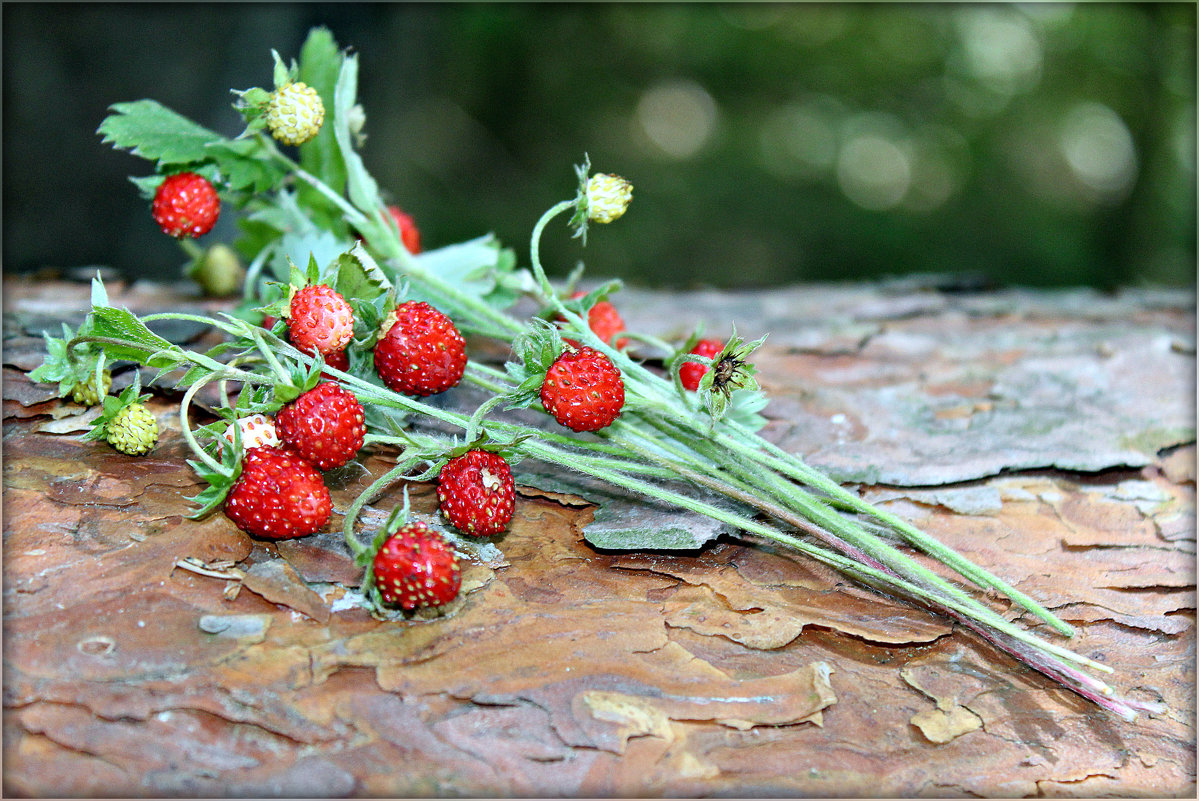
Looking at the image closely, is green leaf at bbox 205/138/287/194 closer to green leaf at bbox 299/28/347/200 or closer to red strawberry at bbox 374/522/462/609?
green leaf at bbox 299/28/347/200

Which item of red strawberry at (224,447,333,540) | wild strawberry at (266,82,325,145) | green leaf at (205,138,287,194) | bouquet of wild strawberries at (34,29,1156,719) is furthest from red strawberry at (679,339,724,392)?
green leaf at (205,138,287,194)

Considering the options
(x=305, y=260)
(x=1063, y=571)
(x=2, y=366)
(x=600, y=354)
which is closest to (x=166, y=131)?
(x=305, y=260)

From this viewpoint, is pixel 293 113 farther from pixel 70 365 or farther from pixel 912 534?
pixel 912 534

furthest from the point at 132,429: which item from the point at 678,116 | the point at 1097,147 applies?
the point at 1097,147

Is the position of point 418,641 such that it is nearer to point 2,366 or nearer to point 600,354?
point 600,354

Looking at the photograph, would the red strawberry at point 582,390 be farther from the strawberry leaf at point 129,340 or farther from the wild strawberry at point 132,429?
the wild strawberry at point 132,429
